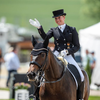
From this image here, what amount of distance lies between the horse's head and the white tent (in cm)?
916

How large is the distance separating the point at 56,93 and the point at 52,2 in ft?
273

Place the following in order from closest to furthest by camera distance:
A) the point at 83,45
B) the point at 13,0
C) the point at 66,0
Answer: the point at 83,45 → the point at 66,0 → the point at 13,0

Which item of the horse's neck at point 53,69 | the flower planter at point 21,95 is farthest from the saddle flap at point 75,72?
the flower planter at point 21,95

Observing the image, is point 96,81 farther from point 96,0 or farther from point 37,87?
point 96,0

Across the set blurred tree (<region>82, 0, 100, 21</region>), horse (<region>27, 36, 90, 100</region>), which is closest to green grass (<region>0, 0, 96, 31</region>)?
blurred tree (<region>82, 0, 100, 21</region>)

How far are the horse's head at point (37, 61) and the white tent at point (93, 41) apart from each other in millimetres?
9156

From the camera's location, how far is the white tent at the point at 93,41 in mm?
13914

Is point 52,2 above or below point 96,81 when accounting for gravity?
above

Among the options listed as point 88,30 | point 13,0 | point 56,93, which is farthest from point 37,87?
point 13,0

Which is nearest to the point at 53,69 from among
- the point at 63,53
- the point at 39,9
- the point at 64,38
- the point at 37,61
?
the point at 63,53

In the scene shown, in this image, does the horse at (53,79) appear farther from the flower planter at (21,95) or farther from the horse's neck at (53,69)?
the flower planter at (21,95)

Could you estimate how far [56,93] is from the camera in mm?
5289

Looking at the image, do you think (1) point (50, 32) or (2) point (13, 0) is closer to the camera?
(1) point (50, 32)

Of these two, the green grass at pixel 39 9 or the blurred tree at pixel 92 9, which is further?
the green grass at pixel 39 9
